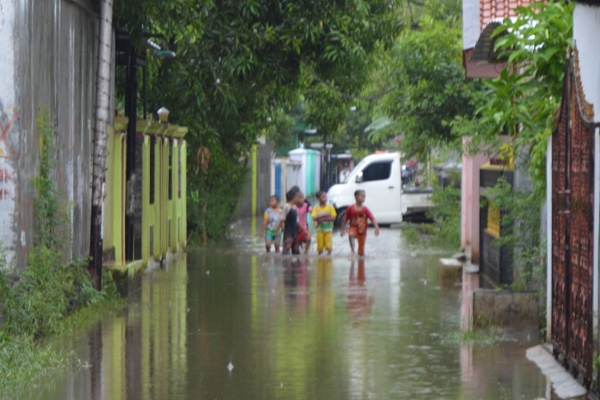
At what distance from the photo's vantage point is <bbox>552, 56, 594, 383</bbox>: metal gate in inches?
292

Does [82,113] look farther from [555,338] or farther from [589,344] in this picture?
[589,344]

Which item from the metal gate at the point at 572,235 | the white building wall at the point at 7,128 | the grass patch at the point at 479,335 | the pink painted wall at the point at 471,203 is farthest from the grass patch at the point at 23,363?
the pink painted wall at the point at 471,203

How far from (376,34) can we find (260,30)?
2670mm

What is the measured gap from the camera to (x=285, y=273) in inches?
674

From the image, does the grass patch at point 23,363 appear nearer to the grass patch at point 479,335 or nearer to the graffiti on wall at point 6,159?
the graffiti on wall at point 6,159

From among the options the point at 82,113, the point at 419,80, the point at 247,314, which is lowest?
the point at 247,314

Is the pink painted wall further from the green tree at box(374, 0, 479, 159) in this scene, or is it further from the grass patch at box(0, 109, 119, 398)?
the grass patch at box(0, 109, 119, 398)

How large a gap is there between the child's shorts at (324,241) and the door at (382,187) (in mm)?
8968

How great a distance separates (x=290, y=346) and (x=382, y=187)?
2014 centimetres

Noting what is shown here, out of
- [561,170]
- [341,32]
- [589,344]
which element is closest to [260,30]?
[341,32]

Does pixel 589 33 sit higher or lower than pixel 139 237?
higher

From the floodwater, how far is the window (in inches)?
531

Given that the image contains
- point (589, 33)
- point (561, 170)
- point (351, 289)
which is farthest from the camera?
point (351, 289)

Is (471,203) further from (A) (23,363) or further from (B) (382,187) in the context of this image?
(A) (23,363)
